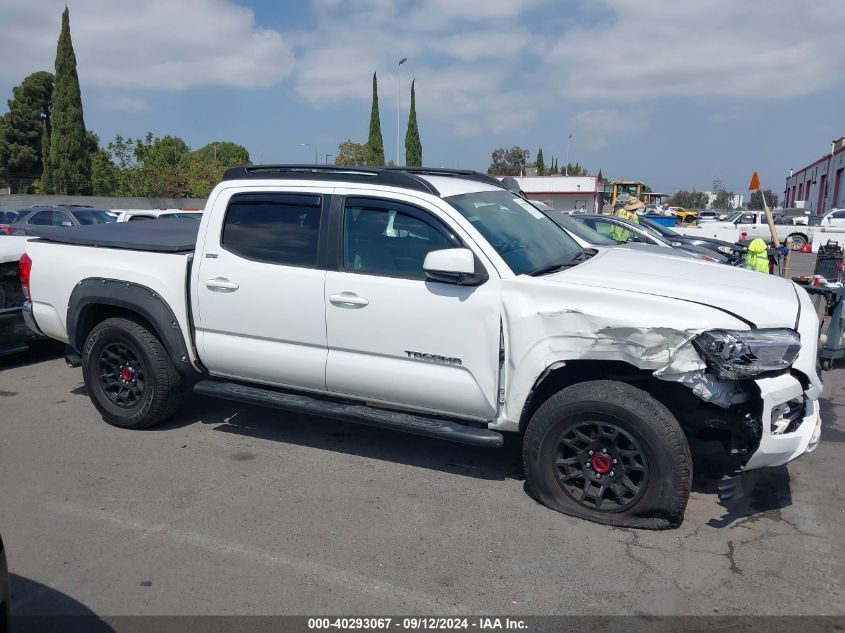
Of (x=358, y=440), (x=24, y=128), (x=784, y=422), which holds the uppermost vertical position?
(x=24, y=128)

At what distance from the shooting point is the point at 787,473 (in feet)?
16.6

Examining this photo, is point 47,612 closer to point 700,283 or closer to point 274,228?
point 274,228

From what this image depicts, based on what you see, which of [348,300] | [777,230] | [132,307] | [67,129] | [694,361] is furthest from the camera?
[67,129]

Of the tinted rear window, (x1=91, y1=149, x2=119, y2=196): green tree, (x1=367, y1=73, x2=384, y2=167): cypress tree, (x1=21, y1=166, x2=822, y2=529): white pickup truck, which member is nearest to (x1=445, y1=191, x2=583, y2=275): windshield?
(x1=21, y1=166, x2=822, y2=529): white pickup truck

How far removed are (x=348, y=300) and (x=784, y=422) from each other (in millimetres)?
2723

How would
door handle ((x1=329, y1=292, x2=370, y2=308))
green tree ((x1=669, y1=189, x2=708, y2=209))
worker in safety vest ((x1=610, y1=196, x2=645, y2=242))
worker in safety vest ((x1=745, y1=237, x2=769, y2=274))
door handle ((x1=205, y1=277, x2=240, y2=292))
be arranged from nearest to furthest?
1. door handle ((x1=329, y1=292, x2=370, y2=308))
2. door handle ((x1=205, y1=277, x2=240, y2=292))
3. worker in safety vest ((x1=745, y1=237, x2=769, y2=274))
4. worker in safety vest ((x1=610, y1=196, x2=645, y2=242))
5. green tree ((x1=669, y1=189, x2=708, y2=209))

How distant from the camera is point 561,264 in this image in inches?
191

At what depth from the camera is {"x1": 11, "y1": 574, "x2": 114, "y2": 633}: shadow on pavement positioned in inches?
129

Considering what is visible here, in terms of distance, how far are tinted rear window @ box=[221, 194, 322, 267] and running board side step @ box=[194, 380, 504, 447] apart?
0.97 metres

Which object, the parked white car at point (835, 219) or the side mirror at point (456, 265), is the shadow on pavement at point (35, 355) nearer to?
the side mirror at point (456, 265)

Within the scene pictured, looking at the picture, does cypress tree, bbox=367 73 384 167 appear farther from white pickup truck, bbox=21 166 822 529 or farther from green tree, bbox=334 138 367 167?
white pickup truck, bbox=21 166 822 529

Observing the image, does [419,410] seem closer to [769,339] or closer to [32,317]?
[769,339]

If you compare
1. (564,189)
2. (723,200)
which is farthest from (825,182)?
(723,200)

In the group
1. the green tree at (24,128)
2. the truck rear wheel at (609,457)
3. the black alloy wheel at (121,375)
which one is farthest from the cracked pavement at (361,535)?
the green tree at (24,128)
